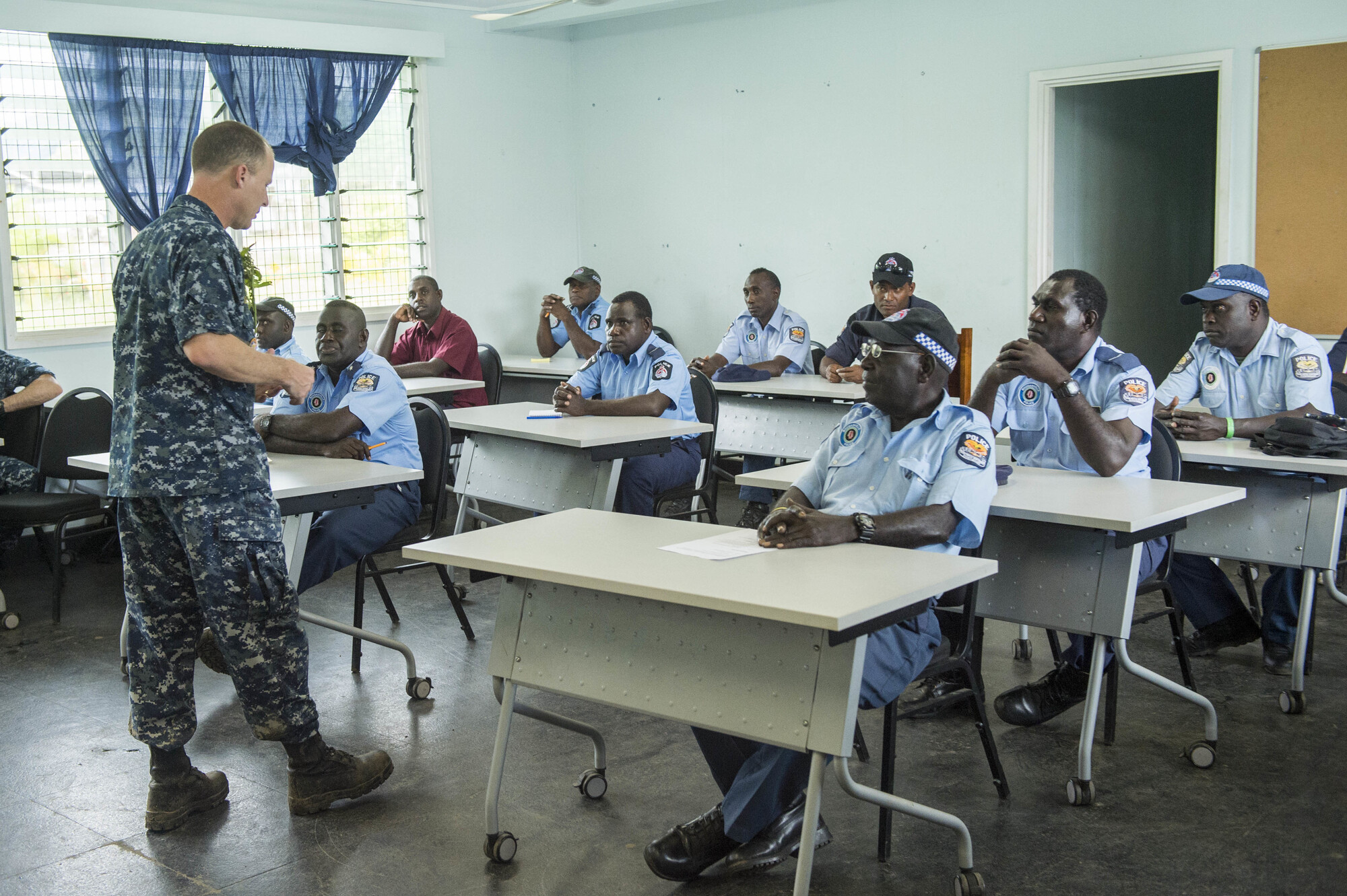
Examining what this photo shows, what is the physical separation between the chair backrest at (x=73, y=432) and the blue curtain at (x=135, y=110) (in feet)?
5.17

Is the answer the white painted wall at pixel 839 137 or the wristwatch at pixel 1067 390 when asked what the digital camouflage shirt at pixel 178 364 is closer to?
the wristwatch at pixel 1067 390

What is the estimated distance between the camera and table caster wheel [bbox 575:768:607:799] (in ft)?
9.70

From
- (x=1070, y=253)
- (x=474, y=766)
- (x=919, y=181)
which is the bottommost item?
(x=474, y=766)

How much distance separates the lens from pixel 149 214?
6.61m

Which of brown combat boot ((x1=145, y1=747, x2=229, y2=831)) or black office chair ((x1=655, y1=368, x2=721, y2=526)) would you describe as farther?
black office chair ((x1=655, y1=368, x2=721, y2=526))

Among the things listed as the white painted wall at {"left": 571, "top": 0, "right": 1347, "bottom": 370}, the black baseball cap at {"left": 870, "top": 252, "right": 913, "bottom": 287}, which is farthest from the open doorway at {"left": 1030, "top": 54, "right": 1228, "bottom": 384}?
the black baseball cap at {"left": 870, "top": 252, "right": 913, "bottom": 287}

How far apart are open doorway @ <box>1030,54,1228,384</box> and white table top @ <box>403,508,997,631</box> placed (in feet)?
14.7

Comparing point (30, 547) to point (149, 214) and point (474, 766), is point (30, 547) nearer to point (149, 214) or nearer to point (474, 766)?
point (149, 214)

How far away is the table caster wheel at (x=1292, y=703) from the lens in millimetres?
3420

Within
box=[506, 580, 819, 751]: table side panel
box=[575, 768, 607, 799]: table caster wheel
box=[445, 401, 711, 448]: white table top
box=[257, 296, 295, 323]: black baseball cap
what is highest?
box=[257, 296, 295, 323]: black baseball cap

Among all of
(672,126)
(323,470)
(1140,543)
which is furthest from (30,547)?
(1140,543)

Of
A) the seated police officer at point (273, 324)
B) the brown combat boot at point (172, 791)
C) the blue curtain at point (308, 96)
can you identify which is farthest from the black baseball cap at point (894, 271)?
the brown combat boot at point (172, 791)

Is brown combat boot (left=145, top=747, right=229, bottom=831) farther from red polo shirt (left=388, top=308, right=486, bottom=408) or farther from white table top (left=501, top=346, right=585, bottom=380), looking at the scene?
white table top (left=501, top=346, right=585, bottom=380)

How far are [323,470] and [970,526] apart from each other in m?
2.01
